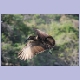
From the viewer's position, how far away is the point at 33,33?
411cm

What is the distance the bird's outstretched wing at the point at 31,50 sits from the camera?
405 centimetres

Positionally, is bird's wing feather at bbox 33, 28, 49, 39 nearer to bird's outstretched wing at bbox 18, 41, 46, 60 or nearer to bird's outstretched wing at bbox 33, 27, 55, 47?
bird's outstretched wing at bbox 33, 27, 55, 47

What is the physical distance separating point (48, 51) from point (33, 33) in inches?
16.9

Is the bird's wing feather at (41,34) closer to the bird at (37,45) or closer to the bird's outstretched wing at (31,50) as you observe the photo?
the bird at (37,45)

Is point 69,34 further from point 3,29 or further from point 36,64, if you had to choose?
point 3,29

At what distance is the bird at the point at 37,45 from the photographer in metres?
4.05

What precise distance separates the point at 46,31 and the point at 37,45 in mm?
307

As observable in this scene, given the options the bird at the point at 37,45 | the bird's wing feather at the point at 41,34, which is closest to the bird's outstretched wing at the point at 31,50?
the bird at the point at 37,45

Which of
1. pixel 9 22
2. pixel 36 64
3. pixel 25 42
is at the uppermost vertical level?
pixel 9 22

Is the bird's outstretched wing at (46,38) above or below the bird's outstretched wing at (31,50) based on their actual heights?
above

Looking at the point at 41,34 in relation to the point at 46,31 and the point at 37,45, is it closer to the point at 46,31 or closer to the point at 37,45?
the point at 46,31

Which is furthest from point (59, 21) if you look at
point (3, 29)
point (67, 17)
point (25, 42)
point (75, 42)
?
point (3, 29)

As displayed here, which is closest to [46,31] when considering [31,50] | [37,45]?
[37,45]

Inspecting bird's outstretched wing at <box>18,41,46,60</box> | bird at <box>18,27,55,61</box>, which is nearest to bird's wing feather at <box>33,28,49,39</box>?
bird at <box>18,27,55,61</box>
